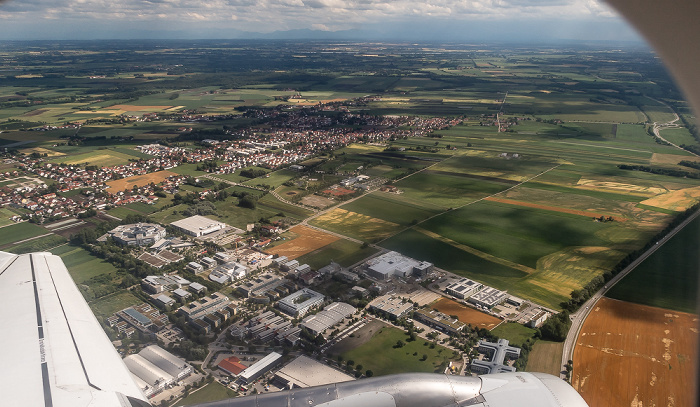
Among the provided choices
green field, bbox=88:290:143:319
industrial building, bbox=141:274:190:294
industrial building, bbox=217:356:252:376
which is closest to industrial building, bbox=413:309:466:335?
industrial building, bbox=217:356:252:376

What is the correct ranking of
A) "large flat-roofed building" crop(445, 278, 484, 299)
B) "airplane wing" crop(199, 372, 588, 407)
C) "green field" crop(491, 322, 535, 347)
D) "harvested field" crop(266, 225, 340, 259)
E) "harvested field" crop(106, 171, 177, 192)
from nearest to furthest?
"airplane wing" crop(199, 372, 588, 407) → "green field" crop(491, 322, 535, 347) → "large flat-roofed building" crop(445, 278, 484, 299) → "harvested field" crop(266, 225, 340, 259) → "harvested field" crop(106, 171, 177, 192)

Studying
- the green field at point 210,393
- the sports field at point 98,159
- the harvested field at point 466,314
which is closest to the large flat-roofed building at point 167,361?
the green field at point 210,393

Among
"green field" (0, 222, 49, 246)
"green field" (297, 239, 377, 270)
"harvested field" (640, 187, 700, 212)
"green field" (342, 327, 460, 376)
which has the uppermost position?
"harvested field" (640, 187, 700, 212)

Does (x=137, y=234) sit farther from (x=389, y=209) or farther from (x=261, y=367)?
(x=389, y=209)

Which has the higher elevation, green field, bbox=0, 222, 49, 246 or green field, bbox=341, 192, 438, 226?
green field, bbox=341, 192, 438, 226

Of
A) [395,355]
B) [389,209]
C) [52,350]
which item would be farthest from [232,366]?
[389,209]

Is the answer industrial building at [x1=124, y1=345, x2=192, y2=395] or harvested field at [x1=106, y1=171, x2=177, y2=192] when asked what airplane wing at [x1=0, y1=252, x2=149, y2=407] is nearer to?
industrial building at [x1=124, y1=345, x2=192, y2=395]
